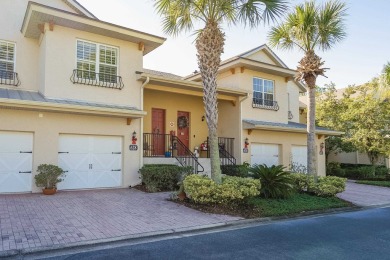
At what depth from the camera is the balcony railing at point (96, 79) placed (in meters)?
12.4

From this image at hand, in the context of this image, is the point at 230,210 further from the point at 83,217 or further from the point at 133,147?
the point at 133,147

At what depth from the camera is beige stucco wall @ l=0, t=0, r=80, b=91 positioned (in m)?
12.7

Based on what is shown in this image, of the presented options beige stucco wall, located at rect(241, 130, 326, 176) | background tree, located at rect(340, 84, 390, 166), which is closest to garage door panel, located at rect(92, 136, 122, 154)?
beige stucco wall, located at rect(241, 130, 326, 176)

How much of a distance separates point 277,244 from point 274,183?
4680 millimetres

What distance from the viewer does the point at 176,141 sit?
16359 mm

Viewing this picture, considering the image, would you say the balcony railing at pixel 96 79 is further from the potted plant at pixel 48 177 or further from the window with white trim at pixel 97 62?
the potted plant at pixel 48 177

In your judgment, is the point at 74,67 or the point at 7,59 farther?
the point at 7,59

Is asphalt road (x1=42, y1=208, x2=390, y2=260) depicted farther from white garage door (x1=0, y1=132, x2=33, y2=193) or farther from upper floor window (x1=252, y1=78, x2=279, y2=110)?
upper floor window (x1=252, y1=78, x2=279, y2=110)

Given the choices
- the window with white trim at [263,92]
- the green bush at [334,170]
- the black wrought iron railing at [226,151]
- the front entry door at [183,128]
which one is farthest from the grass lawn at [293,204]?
the green bush at [334,170]

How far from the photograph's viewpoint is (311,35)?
12555 mm

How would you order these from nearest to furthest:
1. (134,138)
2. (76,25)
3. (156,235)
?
(156,235) < (76,25) < (134,138)

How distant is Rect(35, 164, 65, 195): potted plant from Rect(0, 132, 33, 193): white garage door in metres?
0.58

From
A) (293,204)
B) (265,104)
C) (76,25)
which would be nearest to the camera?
(293,204)

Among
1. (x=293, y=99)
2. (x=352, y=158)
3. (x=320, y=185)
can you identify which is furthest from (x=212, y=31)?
(x=352, y=158)
